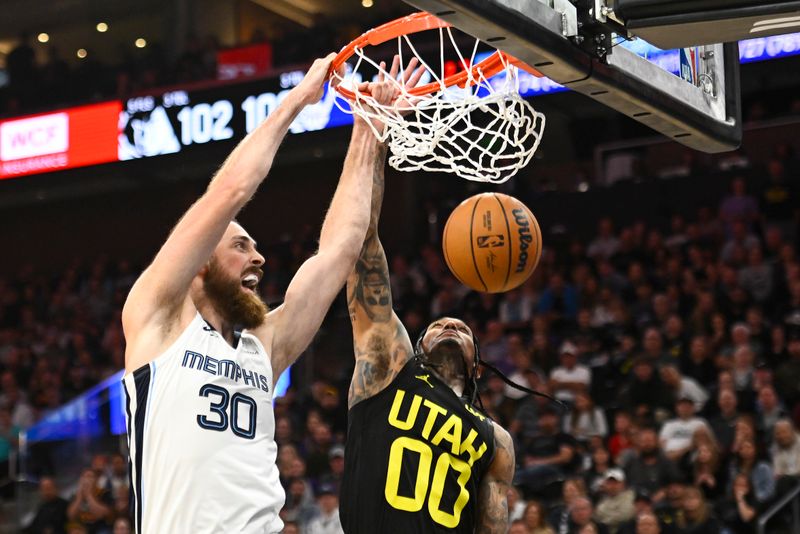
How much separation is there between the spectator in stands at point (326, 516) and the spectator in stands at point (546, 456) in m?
1.33

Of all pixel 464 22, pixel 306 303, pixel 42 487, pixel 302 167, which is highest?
pixel 302 167

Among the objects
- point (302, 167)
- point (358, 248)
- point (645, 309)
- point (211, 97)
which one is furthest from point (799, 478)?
point (302, 167)

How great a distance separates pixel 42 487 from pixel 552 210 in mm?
6085

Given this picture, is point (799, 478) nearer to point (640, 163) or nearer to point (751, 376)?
point (751, 376)

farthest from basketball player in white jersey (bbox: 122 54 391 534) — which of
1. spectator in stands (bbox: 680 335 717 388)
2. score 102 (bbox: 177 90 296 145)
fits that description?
score 102 (bbox: 177 90 296 145)

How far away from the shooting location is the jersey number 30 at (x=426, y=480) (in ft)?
14.1

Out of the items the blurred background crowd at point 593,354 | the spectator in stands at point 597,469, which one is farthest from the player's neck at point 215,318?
the spectator in stands at point 597,469

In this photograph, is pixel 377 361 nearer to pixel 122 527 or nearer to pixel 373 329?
pixel 373 329

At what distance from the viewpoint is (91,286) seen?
1647 cm

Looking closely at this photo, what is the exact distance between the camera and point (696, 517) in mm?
7867

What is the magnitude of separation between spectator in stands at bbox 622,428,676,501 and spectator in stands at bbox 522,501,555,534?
71cm

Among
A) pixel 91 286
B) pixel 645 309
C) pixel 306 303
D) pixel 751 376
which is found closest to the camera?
pixel 306 303

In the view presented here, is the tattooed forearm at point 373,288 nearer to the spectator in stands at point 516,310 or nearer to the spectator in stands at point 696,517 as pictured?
the spectator in stands at point 696,517

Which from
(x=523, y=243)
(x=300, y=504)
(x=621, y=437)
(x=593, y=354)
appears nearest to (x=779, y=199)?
(x=593, y=354)
